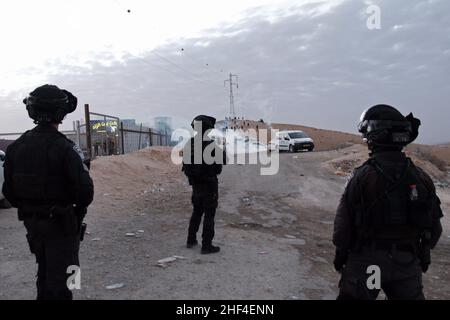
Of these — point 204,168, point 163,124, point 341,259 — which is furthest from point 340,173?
point 163,124

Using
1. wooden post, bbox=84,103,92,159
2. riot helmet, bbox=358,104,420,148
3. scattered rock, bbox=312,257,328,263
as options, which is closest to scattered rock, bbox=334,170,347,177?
wooden post, bbox=84,103,92,159

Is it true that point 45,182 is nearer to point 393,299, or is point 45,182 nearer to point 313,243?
point 393,299

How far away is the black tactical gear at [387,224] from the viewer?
2867 millimetres

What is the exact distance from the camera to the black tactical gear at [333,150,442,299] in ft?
9.41

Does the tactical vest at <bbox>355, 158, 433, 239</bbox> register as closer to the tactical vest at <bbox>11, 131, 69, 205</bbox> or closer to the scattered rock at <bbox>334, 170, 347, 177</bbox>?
the tactical vest at <bbox>11, 131, 69, 205</bbox>

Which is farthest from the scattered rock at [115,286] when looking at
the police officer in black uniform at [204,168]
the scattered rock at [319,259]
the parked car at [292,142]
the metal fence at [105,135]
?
the parked car at [292,142]

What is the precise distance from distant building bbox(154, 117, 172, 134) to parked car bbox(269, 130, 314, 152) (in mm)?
7386

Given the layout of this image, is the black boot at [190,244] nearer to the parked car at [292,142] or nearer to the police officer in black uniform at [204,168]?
the police officer in black uniform at [204,168]

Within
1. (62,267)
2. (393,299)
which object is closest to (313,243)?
(393,299)

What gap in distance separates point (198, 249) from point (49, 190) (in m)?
3.46

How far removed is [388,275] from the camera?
2.87m

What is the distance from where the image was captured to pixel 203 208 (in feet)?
20.0

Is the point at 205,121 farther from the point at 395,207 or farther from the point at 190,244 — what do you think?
the point at 395,207
